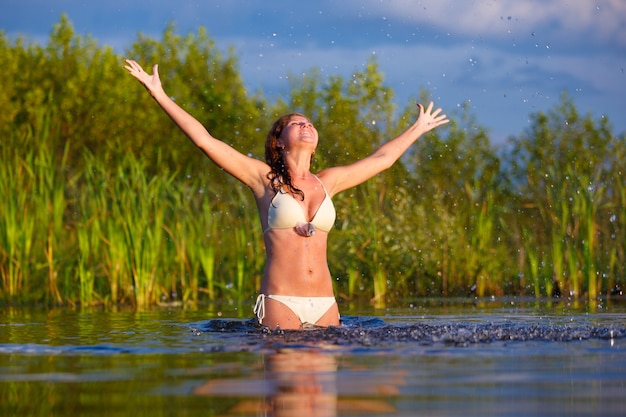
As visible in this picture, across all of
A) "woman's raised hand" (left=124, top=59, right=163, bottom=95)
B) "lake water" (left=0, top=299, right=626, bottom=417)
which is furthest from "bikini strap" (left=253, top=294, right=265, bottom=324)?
"woman's raised hand" (left=124, top=59, right=163, bottom=95)

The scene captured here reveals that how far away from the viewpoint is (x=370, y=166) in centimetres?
839

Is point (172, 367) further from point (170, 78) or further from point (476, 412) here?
point (170, 78)

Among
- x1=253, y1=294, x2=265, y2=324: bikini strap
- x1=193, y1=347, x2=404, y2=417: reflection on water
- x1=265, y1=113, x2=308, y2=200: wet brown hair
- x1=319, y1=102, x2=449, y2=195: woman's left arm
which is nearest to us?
x1=193, y1=347, x2=404, y2=417: reflection on water

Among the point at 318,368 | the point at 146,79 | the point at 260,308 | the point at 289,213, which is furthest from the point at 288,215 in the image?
the point at 318,368

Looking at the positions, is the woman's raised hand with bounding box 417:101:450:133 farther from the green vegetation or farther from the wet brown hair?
the green vegetation

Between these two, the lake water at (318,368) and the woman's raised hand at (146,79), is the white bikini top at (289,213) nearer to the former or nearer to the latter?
the lake water at (318,368)

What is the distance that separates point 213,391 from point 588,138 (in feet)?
87.8

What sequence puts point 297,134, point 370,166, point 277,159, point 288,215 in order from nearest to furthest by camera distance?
1. point 288,215
2. point 297,134
3. point 277,159
4. point 370,166

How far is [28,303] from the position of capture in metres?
12.3

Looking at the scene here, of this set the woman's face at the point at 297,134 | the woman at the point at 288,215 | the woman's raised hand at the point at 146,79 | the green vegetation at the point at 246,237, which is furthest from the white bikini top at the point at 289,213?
the green vegetation at the point at 246,237

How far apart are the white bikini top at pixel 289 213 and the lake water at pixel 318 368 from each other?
721mm

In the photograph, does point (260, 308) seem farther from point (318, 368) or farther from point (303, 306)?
point (318, 368)

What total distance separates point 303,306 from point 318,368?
8.01 ft

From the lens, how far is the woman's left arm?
27.1 feet
